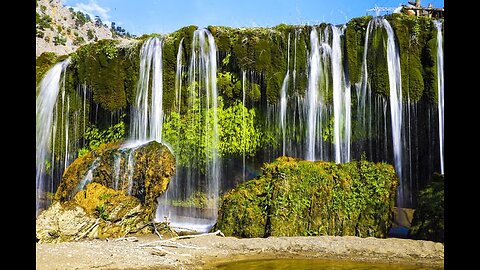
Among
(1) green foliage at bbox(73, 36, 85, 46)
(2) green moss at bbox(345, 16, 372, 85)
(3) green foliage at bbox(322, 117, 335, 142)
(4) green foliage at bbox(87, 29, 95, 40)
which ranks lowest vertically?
(3) green foliage at bbox(322, 117, 335, 142)

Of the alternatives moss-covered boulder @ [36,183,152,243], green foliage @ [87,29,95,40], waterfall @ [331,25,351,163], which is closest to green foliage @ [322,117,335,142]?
waterfall @ [331,25,351,163]

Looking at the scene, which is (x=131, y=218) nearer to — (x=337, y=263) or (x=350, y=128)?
(x=337, y=263)

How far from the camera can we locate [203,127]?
70.3 feet

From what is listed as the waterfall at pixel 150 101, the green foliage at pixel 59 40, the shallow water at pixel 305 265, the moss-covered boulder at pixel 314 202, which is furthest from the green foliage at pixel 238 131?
the green foliage at pixel 59 40

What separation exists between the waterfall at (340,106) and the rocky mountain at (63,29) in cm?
3800

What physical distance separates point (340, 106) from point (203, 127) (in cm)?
625

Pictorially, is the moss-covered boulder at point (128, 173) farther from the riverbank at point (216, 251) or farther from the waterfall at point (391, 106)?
the waterfall at point (391, 106)

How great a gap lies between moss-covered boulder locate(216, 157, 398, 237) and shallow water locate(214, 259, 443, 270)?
316 cm

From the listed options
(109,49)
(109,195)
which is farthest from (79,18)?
(109,195)

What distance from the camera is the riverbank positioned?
9625mm

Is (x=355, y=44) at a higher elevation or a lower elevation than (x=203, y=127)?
higher

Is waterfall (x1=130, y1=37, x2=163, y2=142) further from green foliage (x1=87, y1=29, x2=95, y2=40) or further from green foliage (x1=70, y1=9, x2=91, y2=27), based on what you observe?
green foliage (x1=70, y1=9, x2=91, y2=27)

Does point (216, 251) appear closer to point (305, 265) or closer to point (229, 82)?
point (305, 265)
